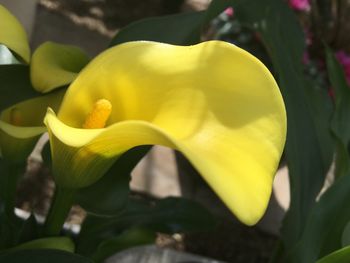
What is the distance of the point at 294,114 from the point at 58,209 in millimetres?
253

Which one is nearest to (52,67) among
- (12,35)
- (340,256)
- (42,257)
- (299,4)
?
(12,35)

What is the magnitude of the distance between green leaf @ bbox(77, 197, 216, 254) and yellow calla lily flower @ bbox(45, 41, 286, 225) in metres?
0.25

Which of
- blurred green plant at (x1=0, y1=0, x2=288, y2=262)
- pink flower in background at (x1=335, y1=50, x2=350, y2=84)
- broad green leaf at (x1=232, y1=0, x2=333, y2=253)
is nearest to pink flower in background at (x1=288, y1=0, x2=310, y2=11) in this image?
pink flower in background at (x1=335, y1=50, x2=350, y2=84)

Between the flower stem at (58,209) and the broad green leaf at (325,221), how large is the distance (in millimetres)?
199

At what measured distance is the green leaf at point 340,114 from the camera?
59cm

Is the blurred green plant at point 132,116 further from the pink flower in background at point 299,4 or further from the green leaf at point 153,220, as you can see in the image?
the pink flower in background at point 299,4

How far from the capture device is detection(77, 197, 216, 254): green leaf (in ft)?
2.11

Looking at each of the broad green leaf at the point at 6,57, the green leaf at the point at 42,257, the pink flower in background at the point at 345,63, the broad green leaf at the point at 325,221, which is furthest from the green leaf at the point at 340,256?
the pink flower in background at the point at 345,63

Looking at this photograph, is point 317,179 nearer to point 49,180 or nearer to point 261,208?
point 261,208

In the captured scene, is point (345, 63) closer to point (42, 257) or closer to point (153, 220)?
point (153, 220)

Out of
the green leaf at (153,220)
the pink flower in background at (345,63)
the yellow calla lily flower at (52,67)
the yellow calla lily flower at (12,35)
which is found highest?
the yellow calla lily flower at (12,35)

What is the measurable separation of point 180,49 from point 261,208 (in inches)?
→ 5.1

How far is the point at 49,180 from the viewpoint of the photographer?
122 centimetres

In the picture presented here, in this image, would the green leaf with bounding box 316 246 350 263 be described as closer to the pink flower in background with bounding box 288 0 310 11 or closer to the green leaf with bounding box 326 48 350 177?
the green leaf with bounding box 326 48 350 177
